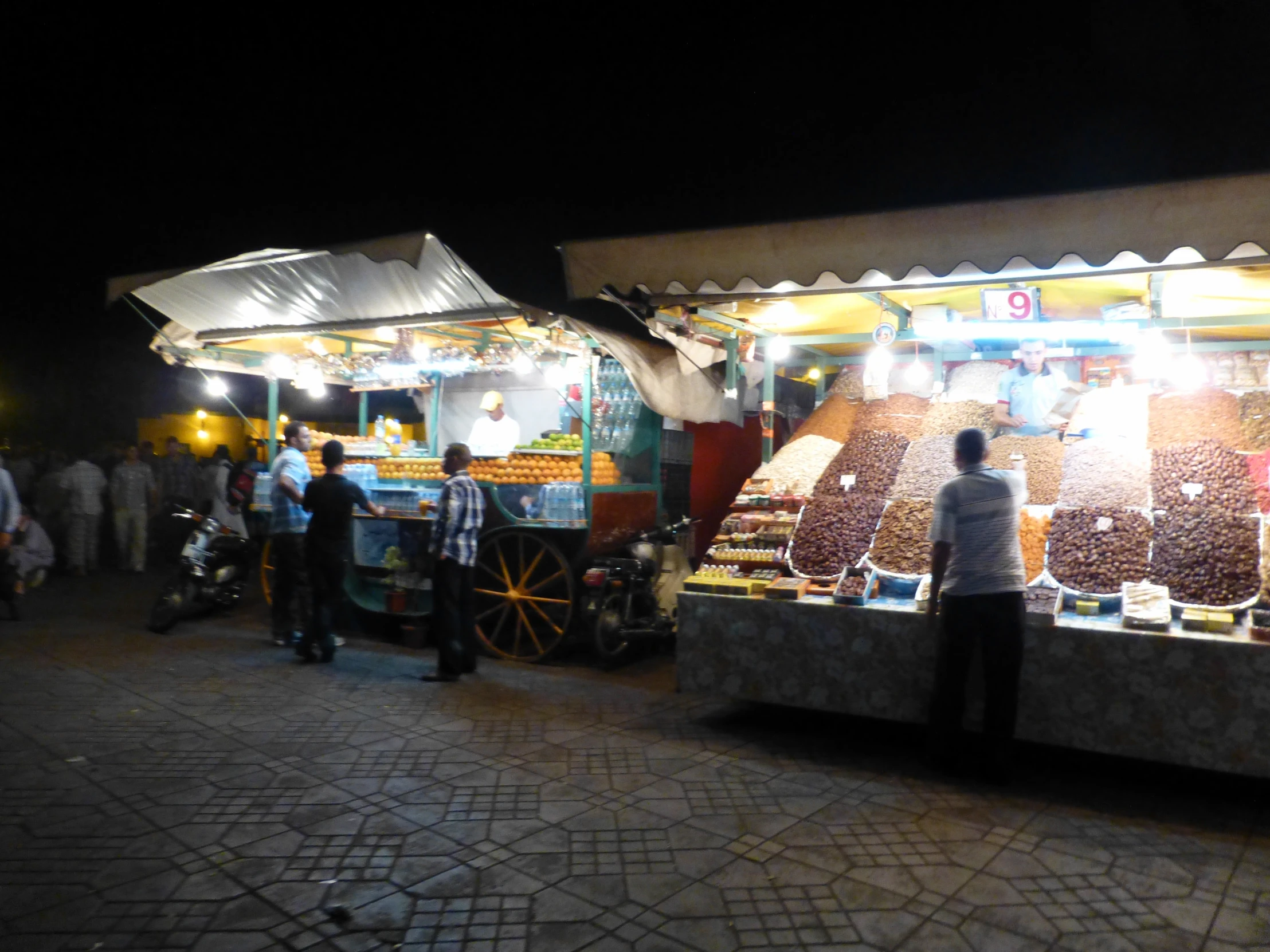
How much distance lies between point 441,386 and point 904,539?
19.4 feet

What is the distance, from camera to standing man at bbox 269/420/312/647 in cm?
764

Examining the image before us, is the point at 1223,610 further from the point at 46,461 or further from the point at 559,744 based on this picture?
the point at 46,461

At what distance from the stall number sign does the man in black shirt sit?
16.5 feet

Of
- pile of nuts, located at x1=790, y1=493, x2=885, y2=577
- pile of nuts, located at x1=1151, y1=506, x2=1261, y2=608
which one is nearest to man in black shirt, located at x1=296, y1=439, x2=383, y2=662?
pile of nuts, located at x1=790, y1=493, x2=885, y2=577

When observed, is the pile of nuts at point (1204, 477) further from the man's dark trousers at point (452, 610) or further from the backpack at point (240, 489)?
the backpack at point (240, 489)

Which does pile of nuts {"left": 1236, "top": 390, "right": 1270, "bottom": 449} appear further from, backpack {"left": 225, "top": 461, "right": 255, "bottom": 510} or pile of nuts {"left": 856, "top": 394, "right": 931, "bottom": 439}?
backpack {"left": 225, "top": 461, "right": 255, "bottom": 510}

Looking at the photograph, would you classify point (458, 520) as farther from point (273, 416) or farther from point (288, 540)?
point (273, 416)

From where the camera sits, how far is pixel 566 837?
3756mm

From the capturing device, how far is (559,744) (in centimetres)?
505

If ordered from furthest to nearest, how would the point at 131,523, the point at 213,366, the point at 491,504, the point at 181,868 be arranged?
the point at 131,523 → the point at 213,366 → the point at 491,504 → the point at 181,868

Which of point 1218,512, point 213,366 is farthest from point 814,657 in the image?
point 213,366

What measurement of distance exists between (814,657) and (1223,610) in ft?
6.80

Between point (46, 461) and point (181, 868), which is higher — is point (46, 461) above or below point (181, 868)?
above

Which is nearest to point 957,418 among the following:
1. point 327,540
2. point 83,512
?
point 327,540
